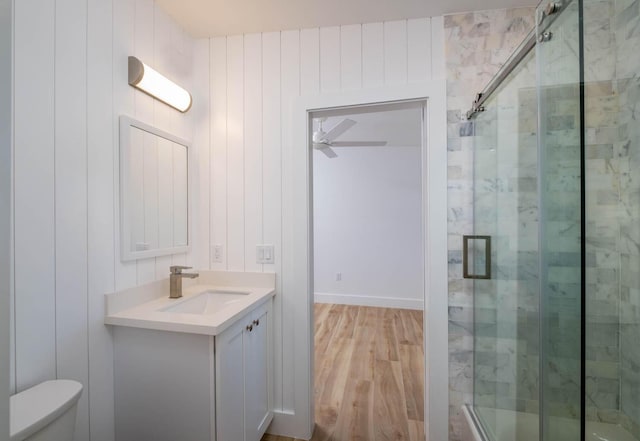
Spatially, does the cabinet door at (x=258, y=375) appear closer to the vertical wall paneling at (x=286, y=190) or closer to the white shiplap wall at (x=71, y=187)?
the vertical wall paneling at (x=286, y=190)

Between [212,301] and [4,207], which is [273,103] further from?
[4,207]

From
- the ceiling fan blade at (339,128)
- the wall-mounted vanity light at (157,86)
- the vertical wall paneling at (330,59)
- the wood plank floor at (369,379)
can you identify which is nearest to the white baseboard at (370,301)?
the wood plank floor at (369,379)

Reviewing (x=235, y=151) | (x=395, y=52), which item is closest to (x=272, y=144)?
(x=235, y=151)

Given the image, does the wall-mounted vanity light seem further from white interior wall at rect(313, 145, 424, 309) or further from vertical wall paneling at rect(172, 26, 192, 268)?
white interior wall at rect(313, 145, 424, 309)

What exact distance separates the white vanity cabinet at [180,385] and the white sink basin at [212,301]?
1.05ft

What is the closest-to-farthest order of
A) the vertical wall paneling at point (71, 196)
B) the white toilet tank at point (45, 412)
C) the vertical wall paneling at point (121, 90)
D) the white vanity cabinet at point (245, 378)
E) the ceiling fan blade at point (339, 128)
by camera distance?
1. the white toilet tank at point (45, 412)
2. the vertical wall paneling at point (71, 196)
3. the white vanity cabinet at point (245, 378)
4. the vertical wall paneling at point (121, 90)
5. the ceiling fan blade at point (339, 128)

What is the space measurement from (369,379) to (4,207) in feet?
8.19

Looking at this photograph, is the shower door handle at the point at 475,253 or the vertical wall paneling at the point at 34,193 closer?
the vertical wall paneling at the point at 34,193

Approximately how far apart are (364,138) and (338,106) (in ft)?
7.58

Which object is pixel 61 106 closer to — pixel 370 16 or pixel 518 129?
pixel 370 16

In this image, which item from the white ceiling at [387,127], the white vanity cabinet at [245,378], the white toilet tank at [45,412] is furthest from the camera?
the white ceiling at [387,127]

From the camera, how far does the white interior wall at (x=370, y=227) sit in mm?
4172

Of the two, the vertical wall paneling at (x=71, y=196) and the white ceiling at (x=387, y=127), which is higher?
the white ceiling at (x=387, y=127)

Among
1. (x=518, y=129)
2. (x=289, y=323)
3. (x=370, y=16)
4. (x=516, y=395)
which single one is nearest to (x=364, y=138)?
(x=370, y=16)
